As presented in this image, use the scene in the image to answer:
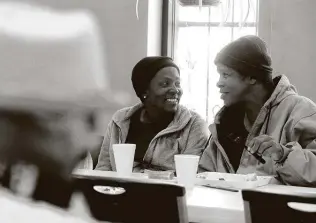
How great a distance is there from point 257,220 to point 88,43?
0.40 m

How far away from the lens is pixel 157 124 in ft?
6.34

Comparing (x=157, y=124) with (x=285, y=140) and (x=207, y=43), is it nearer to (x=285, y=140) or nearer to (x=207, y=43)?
(x=285, y=140)

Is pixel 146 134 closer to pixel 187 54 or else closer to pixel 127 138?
pixel 127 138

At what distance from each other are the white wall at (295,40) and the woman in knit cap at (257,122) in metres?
0.61

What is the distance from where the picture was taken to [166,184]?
29.7 inches

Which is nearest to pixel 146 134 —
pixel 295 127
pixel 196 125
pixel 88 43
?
pixel 196 125

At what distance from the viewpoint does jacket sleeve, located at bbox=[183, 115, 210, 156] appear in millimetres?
1762

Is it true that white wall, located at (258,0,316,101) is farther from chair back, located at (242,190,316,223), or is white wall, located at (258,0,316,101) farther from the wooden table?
chair back, located at (242,190,316,223)

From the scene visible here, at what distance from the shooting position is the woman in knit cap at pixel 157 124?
69.9 inches

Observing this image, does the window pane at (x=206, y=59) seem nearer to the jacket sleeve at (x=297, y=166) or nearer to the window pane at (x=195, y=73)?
the window pane at (x=195, y=73)

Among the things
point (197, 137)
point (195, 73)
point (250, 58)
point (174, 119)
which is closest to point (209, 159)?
point (197, 137)

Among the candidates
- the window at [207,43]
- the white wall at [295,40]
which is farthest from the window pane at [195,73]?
the white wall at [295,40]

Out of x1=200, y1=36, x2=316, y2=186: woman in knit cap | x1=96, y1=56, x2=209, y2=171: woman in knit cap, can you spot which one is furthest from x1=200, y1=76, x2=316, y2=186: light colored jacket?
x1=96, y1=56, x2=209, y2=171: woman in knit cap

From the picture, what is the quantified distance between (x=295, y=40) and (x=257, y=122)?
83cm
